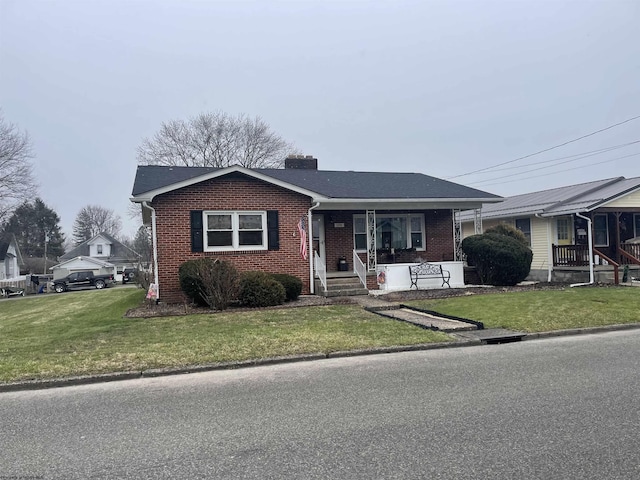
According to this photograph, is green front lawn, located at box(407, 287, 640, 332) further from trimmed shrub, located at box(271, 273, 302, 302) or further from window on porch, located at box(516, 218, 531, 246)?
window on porch, located at box(516, 218, 531, 246)

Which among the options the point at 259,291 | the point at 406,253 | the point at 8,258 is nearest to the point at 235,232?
the point at 259,291

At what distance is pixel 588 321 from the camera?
10.1 metres

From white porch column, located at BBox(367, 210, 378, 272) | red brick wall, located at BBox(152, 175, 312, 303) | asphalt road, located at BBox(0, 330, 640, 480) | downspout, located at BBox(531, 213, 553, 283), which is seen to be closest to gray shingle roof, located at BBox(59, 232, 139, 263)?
white porch column, located at BBox(367, 210, 378, 272)

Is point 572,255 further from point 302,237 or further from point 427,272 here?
point 302,237

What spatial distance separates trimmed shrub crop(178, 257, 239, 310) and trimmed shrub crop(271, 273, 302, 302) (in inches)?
65.0

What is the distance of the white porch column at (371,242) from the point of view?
58.0 feet

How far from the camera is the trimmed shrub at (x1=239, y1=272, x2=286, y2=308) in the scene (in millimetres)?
13445

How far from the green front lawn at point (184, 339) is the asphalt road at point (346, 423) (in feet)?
2.35

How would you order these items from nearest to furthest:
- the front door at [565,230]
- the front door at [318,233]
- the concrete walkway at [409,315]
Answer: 1. the concrete walkway at [409,315]
2. the front door at [318,233]
3. the front door at [565,230]

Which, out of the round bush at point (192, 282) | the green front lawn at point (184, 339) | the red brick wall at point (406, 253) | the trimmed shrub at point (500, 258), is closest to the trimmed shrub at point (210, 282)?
the round bush at point (192, 282)

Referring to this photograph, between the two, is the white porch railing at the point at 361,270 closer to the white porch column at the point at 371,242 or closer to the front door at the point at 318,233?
the white porch column at the point at 371,242

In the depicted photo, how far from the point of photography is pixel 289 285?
1467 cm

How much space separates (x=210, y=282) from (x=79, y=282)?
1306 inches

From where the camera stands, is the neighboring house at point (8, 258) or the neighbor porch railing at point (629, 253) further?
the neighboring house at point (8, 258)
